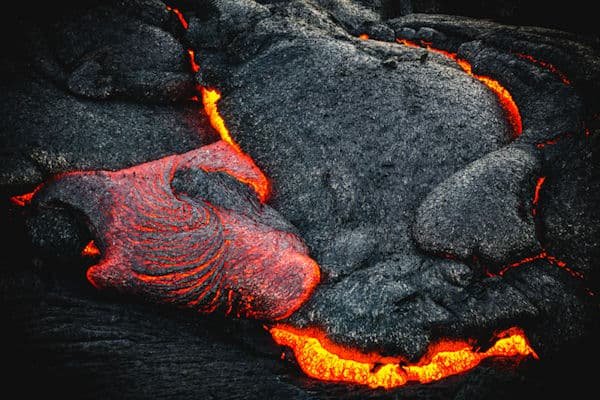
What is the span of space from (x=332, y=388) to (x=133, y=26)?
457cm

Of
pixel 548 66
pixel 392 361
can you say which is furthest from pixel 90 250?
pixel 548 66

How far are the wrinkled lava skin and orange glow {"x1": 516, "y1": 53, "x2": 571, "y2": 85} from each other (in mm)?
3120

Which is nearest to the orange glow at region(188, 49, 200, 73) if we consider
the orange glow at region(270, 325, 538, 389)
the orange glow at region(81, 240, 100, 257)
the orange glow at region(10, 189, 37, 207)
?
the orange glow at region(10, 189, 37, 207)

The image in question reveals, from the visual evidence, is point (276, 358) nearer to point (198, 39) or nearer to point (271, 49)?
point (271, 49)

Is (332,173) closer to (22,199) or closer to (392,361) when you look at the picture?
(392,361)

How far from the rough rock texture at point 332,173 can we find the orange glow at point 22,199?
69 millimetres

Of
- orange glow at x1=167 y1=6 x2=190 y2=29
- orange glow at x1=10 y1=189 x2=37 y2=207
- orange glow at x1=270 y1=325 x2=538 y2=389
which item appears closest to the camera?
orange glow at x1=270 y1=325 x2=538 y2=389

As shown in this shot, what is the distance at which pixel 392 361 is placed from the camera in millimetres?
2449

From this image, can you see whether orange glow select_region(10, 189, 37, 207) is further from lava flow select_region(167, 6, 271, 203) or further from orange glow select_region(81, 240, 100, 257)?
lava flow select_region(167, 6, 271, 203)

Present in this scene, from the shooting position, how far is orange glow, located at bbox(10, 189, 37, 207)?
3.07 m

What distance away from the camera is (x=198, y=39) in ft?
15.0

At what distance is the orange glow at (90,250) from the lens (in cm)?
292

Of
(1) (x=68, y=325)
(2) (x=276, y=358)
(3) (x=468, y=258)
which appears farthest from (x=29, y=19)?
(3) (x=468, y=258)

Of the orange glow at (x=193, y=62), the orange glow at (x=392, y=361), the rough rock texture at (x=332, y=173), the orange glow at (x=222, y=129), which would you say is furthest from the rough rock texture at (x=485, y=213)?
the orange glow at (x=193, y=62)
